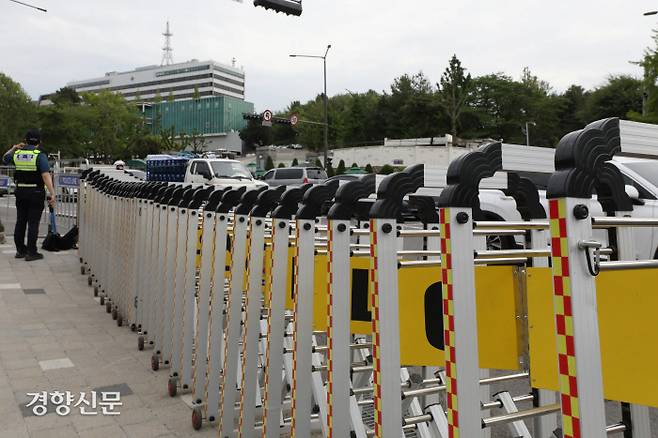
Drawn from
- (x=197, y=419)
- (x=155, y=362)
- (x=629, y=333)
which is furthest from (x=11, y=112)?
(x=629, y=333)

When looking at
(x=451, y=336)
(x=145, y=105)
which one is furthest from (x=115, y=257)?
(x=145, y=105)

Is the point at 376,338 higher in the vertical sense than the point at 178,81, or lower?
lower

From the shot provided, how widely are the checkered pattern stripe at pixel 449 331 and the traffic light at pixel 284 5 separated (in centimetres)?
1272

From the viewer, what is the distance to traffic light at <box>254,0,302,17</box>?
13.7 meters

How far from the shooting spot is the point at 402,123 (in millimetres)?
78062

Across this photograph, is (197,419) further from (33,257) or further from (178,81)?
(178,81)

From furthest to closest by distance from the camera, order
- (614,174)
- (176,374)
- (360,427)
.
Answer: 1. (176,374)
2. (360,427)
3. (614,174)

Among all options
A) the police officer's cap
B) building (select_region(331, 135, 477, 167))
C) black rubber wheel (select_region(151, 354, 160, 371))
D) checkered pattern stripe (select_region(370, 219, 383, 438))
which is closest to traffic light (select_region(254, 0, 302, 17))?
the police officer's cap

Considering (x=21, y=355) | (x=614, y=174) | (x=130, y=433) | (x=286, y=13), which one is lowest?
(x=130, y=433)

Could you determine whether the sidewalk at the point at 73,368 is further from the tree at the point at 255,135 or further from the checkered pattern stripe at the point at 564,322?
the tree at the point at 255,135

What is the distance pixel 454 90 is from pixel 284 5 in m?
60.2

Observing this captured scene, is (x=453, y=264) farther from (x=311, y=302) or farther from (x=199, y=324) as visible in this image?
(x=199, y=324)

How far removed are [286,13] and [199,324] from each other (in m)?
11.5

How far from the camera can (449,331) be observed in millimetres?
1928
